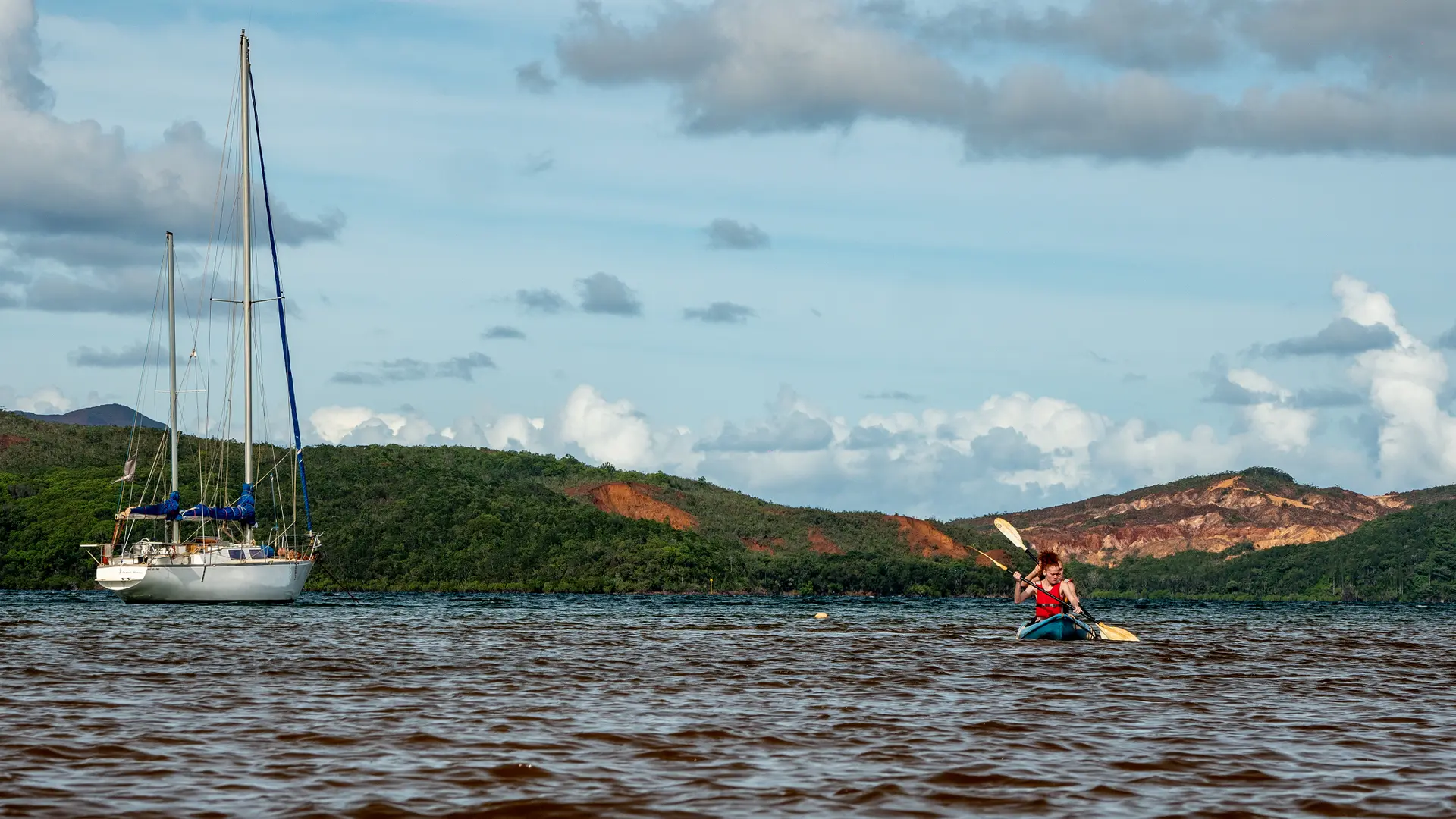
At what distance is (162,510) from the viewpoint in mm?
79875

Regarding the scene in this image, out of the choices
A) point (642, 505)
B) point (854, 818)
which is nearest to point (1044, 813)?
point (854, 818)

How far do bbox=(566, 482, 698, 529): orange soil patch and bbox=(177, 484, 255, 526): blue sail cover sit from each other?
112543 mm

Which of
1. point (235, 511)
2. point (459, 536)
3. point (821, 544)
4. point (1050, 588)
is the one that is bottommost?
point (1050, 588)

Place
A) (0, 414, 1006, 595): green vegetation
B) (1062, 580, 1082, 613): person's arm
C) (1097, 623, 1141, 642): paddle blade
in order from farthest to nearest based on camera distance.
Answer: (0, 414, 1006, 595): green vegetation
(1097, 623, 1141, 642): paddle blade
(1062, 580, 1082, 613): person's arm

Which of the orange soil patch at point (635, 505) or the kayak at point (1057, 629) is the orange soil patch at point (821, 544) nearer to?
the orange soil patch at point (635, 505)

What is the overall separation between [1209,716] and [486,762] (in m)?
13.3

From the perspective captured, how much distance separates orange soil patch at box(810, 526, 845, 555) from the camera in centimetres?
19150

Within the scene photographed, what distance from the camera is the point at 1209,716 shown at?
91.2ft

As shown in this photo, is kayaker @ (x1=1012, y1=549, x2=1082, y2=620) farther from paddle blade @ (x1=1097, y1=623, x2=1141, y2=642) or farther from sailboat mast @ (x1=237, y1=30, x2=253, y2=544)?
sailboat mast @ (x1=237, y1=30, x2=253, y2=544)

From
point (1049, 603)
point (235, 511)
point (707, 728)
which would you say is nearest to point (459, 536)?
point (235, 511)

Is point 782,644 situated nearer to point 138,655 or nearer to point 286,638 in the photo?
point 286,638

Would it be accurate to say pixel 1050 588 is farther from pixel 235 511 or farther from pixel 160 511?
pixel 160 511

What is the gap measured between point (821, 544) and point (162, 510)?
121 m

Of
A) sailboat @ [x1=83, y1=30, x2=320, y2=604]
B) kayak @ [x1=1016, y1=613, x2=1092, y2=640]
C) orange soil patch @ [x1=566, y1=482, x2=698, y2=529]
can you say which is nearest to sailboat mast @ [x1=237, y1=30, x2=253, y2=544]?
sailboat @ [x1=83, y1=30, x2=320, y2=604]
